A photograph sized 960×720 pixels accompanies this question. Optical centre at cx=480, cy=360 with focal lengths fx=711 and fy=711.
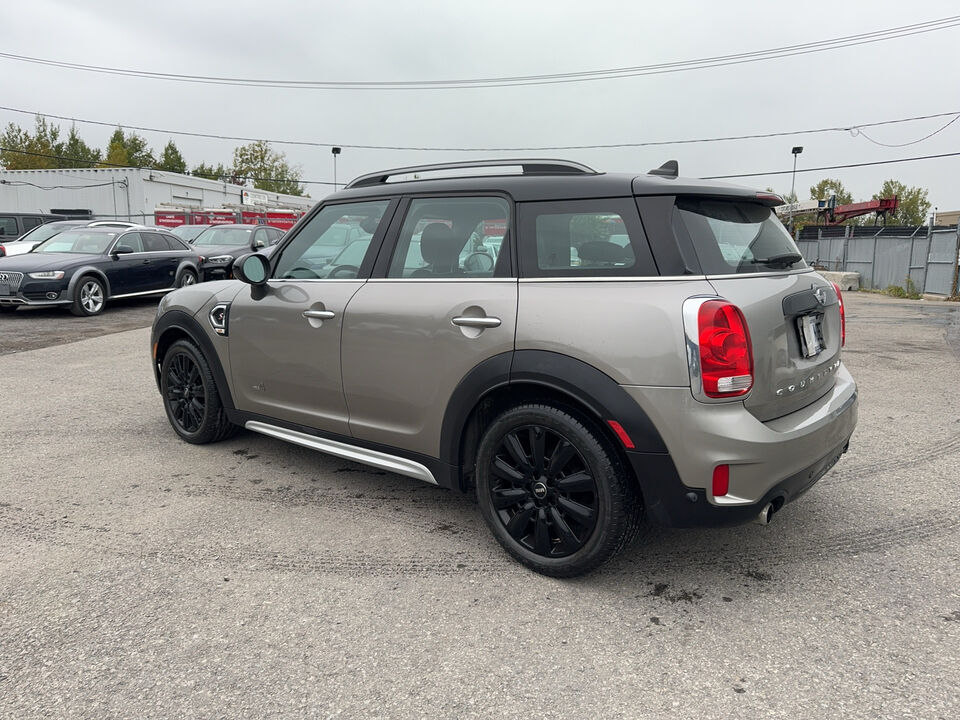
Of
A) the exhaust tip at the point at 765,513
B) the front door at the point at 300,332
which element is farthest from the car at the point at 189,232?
the exhaust tip at the point at 765,513

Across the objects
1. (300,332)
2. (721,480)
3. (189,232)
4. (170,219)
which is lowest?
(721,480)

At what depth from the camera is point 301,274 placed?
4.09 meters

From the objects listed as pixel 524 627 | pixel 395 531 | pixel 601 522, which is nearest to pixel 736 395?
pixel 601 522

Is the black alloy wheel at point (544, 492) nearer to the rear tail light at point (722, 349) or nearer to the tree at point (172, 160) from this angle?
the rear tail light at point (722, 349)

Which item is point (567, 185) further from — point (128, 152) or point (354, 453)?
point (128, 152)

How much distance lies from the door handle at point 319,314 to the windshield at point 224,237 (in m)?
13.7

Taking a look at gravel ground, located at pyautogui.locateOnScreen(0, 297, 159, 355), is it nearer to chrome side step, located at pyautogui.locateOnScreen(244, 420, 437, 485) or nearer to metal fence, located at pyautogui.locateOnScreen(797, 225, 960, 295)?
chrome side step, located at pyautogui.locateOnScreen(244, 420, 437, 485)

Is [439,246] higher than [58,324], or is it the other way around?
[439,246]

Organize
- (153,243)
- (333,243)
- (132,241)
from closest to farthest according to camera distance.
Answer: (333,243)
(132,241)
(153,243)

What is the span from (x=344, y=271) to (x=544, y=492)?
5.48ft

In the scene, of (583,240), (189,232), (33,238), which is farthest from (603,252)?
(189,232)

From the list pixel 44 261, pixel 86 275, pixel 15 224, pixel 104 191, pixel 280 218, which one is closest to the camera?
pixel 44 261

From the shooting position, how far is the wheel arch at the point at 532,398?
8.91ft

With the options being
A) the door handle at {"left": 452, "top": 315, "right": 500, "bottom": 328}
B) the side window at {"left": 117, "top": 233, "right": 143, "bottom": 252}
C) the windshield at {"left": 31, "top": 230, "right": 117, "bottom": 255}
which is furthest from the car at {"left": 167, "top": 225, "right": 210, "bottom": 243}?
the door handle at {"left": 452, "top": 315, "right": 500, "bottom": 328}
